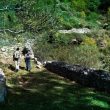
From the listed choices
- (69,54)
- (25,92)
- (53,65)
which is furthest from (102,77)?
(69,54)

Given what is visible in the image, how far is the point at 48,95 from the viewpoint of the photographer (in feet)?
59.5

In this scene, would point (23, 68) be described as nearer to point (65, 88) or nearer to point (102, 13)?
point (65, 88)

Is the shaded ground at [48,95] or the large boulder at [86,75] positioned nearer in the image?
A: the shaded ground at [48,95]

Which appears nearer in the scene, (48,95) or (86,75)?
(48,95)

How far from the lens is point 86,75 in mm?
20219

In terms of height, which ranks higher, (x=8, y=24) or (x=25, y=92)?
(x=8, y=24)

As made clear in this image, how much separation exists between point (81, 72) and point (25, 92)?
3559 mm

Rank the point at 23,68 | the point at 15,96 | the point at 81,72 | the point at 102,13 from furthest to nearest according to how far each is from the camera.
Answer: the point at 102,13, the point at 23,68, the point at 81,72, the point at 15,96

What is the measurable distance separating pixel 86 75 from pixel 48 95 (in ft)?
9.64

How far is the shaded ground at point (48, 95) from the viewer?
16.4 m

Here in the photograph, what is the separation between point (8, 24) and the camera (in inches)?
926

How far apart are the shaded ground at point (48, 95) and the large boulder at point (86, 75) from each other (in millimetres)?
437

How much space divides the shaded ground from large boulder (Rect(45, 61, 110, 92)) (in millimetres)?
437

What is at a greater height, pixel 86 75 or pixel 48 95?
pixel 86 75
